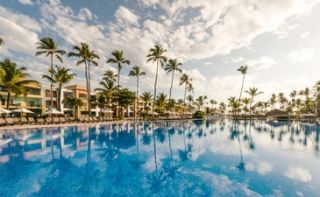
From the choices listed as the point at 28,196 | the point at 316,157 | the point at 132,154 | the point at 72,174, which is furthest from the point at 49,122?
the point at 316,157

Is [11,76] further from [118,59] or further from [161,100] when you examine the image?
[161,100]

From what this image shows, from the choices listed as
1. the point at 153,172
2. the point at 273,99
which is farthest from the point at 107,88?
the point at 273,99

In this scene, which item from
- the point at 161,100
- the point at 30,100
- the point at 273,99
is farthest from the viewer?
the point at 273,99

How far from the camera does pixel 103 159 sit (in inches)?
475

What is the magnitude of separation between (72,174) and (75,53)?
108 feet

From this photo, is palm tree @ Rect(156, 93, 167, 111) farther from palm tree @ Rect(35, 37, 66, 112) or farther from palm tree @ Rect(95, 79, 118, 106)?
palm tree @ Rect(35, 37, 66, 112)

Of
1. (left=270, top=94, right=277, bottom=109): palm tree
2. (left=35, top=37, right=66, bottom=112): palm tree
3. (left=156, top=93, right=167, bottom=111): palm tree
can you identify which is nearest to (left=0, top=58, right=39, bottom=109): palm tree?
(left=35, top=37, right=66, bottom=112): palm tree

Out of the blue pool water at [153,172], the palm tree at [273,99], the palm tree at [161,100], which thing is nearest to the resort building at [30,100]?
the palm tree at [161,100]

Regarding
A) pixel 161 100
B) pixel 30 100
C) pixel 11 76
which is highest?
pixel 11 76

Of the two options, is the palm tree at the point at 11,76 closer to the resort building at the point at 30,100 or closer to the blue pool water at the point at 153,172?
the resort building at the point at 30,100

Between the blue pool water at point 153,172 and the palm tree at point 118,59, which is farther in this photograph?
the palm tree at point 118,59

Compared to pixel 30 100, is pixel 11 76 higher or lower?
higher

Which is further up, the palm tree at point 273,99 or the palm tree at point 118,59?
the palm tree at point 118,59

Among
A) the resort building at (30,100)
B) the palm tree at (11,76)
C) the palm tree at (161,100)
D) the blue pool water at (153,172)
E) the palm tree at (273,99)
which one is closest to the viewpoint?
the blue pool water at (153,172)
